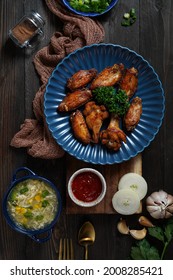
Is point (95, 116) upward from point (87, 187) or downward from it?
upward

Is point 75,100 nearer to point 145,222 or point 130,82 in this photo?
point 130,82

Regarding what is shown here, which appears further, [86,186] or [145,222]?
[145,222]

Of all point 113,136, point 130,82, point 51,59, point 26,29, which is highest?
point 26,29

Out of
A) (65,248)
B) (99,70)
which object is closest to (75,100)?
(99,70)

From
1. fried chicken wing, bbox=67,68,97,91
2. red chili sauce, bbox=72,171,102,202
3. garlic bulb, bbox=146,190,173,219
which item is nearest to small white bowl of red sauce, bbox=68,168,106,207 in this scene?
red chili sauce, bbox=72,171,102,202

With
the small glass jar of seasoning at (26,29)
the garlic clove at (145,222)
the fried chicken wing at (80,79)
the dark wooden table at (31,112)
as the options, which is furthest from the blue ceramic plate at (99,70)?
the garlic clove at (145,222)

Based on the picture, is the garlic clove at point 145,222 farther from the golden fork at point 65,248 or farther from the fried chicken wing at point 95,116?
the fried chicken wing at point 95,116

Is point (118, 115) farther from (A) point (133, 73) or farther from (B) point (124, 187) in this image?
(B) point (124, 187)

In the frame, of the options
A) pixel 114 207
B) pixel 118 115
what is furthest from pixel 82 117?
pixel 114 207
